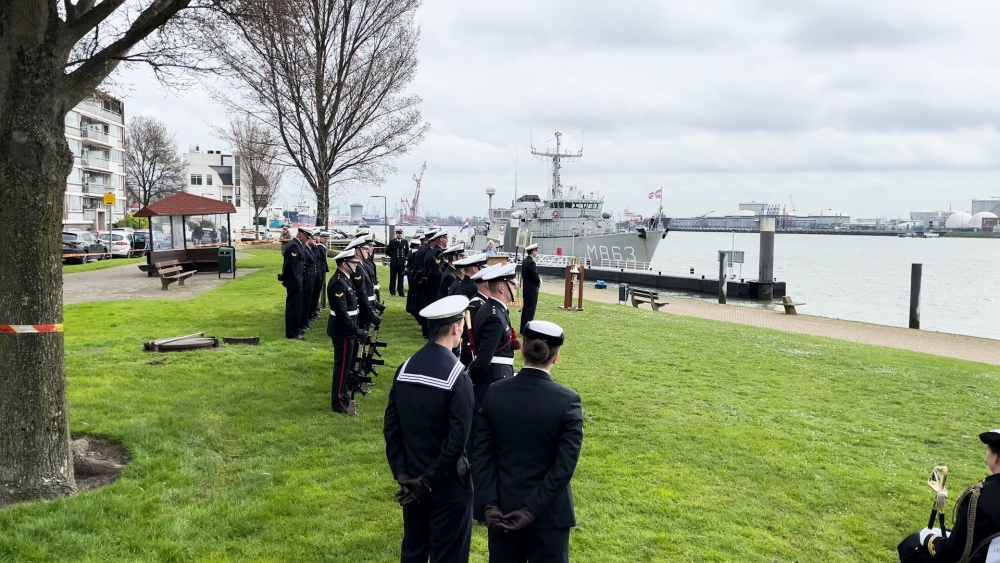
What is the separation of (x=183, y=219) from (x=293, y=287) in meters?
14.4

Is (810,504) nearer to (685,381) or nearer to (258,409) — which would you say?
(685,381)

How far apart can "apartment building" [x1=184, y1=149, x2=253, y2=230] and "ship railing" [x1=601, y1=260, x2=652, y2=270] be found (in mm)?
53657

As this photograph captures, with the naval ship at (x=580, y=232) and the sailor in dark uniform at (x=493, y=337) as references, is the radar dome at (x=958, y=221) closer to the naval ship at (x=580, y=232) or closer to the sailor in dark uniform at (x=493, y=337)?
the naval ship at (x=580, y=232)

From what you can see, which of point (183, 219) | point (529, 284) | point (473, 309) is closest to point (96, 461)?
point (473, 309)

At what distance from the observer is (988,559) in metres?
3.71

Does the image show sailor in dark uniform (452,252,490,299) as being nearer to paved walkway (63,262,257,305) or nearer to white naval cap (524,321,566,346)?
white naval cap (524,321,566,346)

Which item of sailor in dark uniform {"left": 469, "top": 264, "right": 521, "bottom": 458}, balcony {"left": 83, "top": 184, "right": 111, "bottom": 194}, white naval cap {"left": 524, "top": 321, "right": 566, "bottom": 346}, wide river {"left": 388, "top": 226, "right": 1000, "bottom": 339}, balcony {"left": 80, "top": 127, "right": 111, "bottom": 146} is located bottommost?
wide river {"left": 388, "top": 226, "right": 1000, "bottom": 339}

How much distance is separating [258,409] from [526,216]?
5000 cm

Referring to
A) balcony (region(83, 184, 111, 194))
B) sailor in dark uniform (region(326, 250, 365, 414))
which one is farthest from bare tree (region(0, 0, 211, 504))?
balcony (region(83, 184, 111, 194))

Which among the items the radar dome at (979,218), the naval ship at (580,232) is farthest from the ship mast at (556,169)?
the radar dome at (979,218)

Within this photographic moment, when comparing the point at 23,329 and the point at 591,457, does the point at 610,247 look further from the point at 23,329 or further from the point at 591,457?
the point at 23,329

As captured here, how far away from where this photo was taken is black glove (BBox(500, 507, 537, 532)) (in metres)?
3.50

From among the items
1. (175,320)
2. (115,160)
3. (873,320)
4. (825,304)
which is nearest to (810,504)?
(175,320)

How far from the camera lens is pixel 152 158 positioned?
63.4 meters
